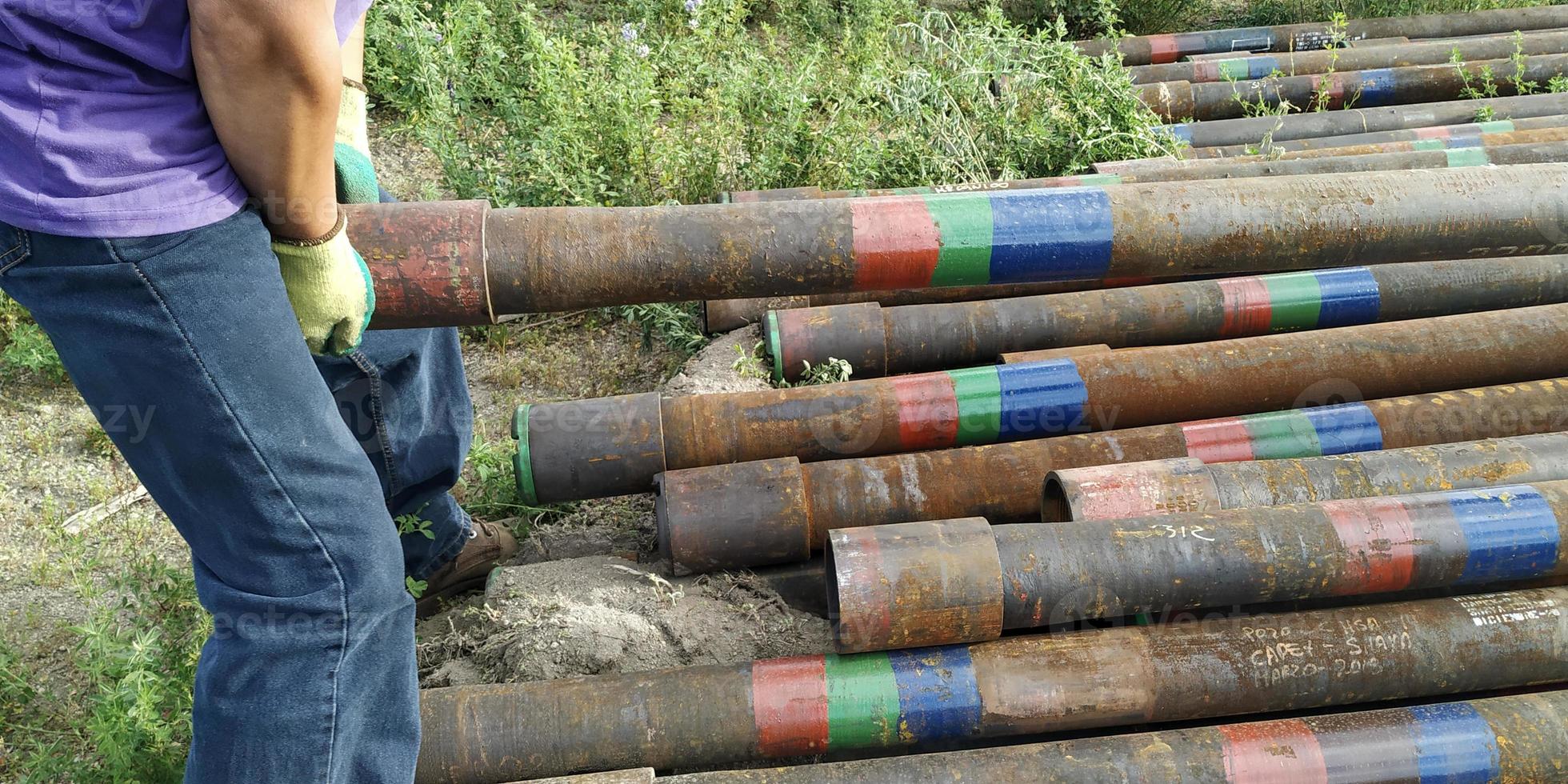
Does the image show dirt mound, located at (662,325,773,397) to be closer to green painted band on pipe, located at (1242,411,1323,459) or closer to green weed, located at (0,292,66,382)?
green painted band on pipe, located at (1242,411,1323,459)

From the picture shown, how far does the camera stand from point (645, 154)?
448 cm

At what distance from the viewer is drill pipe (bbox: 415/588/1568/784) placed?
2.16 meters

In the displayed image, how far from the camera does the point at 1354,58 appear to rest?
21.5ft

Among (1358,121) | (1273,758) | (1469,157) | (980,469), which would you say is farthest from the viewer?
(1358,121)

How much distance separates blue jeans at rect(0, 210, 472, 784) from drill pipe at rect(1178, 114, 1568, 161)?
13.1ft

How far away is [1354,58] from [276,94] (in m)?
6.80

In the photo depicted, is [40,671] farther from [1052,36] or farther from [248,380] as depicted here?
[1052,36]

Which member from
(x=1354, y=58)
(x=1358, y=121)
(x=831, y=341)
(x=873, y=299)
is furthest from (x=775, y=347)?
(x=1354, y=58)

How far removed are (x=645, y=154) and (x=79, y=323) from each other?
10.0 ft

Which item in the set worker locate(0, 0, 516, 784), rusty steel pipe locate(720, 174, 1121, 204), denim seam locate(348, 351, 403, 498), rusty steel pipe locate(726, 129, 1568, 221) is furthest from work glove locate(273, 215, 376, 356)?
rusty steel pipe locate(720, 174, 1121, 204)

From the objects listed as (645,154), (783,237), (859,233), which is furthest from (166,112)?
(645,154)

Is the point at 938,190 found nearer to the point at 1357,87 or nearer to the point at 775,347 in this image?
the point at 775,347

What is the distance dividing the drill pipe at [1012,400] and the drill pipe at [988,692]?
771mm

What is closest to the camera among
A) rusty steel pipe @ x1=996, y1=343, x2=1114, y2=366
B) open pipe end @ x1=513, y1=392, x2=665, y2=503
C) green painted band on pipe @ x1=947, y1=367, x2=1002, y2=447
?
open pipe end @ x1=513, y1=392, x2=665, y2=503
